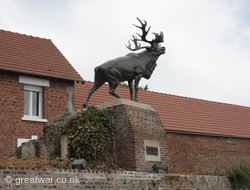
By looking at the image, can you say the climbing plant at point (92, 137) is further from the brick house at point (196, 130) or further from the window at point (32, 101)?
the brick house at point (196, 130)

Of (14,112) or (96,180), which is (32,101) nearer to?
(14,112)

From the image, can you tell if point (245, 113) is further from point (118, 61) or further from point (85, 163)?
point (85, 163)

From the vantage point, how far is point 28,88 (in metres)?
17.8

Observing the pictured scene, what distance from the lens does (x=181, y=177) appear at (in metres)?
13.7

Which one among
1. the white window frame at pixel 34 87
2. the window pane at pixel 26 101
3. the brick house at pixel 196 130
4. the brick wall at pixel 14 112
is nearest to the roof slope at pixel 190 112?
the brick house at pixel 196 130

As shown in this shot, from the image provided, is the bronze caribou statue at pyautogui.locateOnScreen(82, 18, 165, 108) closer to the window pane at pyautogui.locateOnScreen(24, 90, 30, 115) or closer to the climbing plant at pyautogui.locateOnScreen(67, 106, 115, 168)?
the climbing plant at pyautogui.locateOnScreen(67, 106, 115, 168)

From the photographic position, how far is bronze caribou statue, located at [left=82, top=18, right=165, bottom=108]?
1388 centimetres

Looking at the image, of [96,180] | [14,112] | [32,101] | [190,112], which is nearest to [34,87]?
[32,101]

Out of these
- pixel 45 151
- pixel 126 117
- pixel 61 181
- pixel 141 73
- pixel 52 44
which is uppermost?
pixel 52 44

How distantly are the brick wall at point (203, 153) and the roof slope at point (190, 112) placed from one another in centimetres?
42

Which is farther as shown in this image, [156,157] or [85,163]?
[156,157]

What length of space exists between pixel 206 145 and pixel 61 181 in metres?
13.4

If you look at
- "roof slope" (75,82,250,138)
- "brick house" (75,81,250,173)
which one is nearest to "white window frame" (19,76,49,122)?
"brick house" (75,81,250,173)

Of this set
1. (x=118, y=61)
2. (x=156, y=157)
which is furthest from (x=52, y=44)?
(x=156, y=157)
